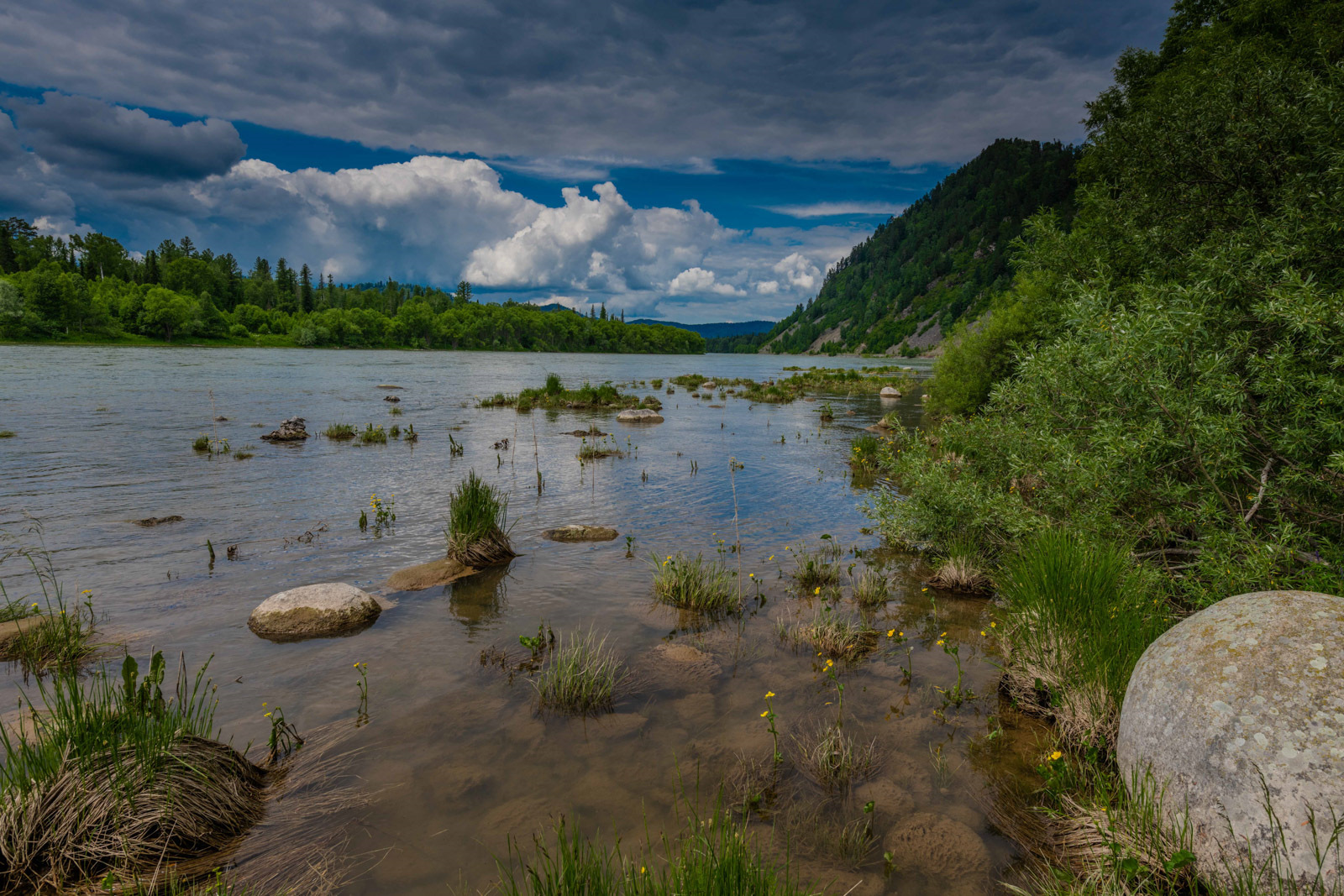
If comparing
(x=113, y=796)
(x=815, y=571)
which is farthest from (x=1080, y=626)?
(x=113, y=796)

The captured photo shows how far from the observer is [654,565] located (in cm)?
1125

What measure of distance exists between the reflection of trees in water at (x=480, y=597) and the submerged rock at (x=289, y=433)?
57.0 feet

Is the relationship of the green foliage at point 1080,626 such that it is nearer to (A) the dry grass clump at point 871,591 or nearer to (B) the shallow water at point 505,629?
(B) the shallow water at point 505,629

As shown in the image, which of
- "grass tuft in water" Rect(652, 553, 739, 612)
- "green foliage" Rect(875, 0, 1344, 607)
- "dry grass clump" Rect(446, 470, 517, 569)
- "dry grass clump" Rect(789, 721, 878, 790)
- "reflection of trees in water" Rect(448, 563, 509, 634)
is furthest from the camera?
"dry grass clump" Rect(446, 470, 517, 569)

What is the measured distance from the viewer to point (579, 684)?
6.72 metres

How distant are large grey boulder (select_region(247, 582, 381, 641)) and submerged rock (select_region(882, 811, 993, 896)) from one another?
7.38 meters

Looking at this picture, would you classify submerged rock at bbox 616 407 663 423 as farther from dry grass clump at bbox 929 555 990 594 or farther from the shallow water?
dry grass clump at bbox 929 555 990 594

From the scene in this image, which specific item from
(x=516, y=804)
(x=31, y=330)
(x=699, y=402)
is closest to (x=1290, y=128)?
(x=516, y=804)

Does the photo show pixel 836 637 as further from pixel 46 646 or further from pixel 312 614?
pixel 46 646

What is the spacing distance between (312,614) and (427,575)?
2187 mm

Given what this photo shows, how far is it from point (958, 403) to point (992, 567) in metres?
18.3

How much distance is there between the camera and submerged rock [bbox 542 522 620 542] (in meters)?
12.8

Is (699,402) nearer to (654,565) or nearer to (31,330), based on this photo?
(654,565)

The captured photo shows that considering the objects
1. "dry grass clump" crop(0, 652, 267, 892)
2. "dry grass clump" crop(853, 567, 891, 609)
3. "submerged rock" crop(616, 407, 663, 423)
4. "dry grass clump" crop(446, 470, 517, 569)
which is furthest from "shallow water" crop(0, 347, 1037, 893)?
"submerged rock" crop(616, 407, 663, 423)
